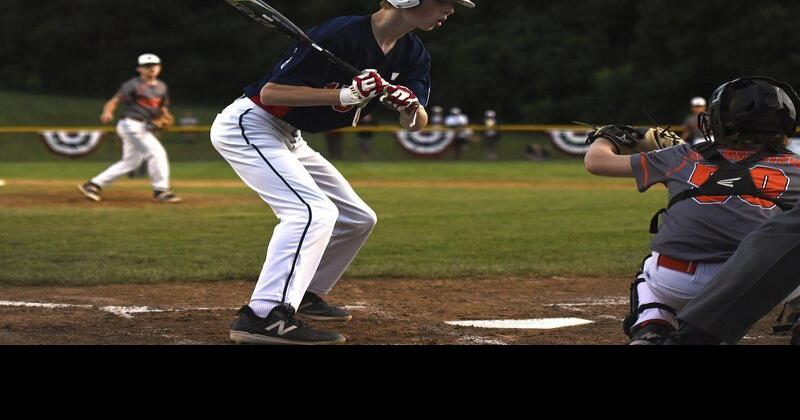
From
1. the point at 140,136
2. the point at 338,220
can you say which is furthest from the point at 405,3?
the point at 140,136

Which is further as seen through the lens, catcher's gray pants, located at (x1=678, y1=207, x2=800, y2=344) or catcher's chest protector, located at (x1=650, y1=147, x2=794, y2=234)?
catcher's chest protector, located at (x1=650, y1=147, x2=794, y2=234)

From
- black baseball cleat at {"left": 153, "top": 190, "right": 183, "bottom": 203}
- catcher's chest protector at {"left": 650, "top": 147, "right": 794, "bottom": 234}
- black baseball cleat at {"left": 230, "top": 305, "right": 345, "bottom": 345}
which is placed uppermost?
catcher's chest protector at {"left": 650, "top": 147, "right": 794, "bottom": 234}

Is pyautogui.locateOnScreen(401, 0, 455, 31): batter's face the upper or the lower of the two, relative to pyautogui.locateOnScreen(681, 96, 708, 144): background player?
upper

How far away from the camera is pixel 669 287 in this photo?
4.22 meters

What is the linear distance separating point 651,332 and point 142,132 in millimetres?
11099

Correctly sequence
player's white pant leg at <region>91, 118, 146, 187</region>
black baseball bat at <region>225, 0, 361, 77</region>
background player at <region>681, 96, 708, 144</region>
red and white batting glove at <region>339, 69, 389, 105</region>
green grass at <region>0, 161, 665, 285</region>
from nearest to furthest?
1. red and white batting glove at <region>339, 69, 389, 105</region>
2. black baseball bat at <region>225, 0, 361, 77</region>
3. green grass at <region>0, 161, 665, 285</region>
4. player's white pant leg at <region>91, 118, 146, 187</region>
5. background player at <region>681, 96, 708, 144</region>

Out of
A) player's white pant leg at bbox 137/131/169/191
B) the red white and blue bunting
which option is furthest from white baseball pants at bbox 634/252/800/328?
the red white and blue bunting

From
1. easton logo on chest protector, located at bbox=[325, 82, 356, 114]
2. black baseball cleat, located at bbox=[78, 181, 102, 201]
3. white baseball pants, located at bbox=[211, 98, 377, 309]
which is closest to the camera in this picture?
white baseball pants, located at bbox=[211, 98, 377, 309]

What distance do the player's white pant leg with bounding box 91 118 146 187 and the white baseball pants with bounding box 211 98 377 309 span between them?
340 inches

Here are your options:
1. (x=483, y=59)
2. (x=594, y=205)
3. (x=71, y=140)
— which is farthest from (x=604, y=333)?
(x=483, y=59)

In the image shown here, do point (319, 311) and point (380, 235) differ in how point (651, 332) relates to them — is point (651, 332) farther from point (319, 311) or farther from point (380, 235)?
point (380, 235)

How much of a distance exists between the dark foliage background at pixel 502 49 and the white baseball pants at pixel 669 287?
38.1 metres

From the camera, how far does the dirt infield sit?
546cm

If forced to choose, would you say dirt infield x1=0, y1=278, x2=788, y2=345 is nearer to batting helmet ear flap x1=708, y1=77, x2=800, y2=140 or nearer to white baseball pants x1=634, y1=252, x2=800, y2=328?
white baseball pants x1=634, y1=252, x2=800, y2=328
